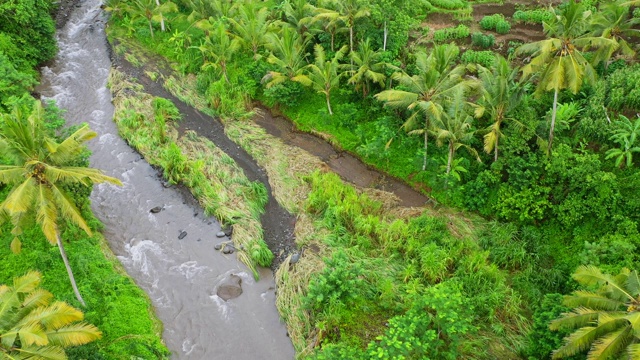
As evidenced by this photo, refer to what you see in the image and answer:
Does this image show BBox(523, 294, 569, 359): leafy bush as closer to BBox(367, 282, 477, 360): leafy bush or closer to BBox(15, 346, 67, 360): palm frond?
BBox(367, 282, 477, 360): leafy bush

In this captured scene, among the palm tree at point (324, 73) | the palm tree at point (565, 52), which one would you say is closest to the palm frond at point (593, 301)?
the palm tree at point (565, 52)

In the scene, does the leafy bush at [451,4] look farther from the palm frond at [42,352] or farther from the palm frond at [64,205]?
the palm frond at [42,352]

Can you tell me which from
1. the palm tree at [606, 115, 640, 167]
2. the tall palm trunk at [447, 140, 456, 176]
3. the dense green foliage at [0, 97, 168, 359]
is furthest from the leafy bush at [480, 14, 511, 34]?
the dense green foliage at [0, 97, 168, 359]

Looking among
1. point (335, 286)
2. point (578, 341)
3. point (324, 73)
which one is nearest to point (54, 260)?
point (335, 286)

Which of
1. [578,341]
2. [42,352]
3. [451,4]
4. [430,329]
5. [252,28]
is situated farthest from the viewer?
[451,4]

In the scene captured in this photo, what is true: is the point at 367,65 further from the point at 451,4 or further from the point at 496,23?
the point at 451,4
